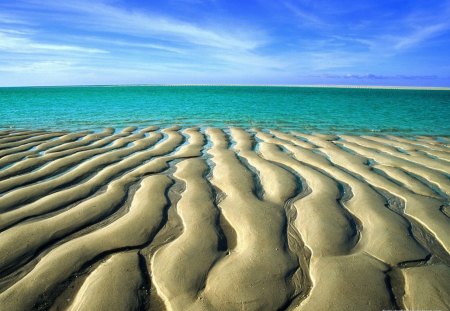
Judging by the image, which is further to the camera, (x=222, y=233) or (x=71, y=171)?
(x=71, y=171)

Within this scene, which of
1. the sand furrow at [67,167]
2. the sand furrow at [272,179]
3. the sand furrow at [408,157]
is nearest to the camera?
the sand furrow at [272,179]

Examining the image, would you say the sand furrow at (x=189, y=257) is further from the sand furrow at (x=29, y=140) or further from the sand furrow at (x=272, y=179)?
the sand furrow at (x=29, y=140)

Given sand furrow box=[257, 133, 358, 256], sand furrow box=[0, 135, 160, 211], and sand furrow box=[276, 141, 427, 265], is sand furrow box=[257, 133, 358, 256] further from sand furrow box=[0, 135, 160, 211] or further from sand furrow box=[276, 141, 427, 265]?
sand furrow box=[0, 135, 160, 211]

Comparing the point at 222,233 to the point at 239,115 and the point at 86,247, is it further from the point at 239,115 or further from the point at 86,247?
the point at 239,115

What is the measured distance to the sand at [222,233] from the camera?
206cm

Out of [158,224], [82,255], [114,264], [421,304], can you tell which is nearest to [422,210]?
[421,304]

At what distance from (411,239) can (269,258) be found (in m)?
1.44

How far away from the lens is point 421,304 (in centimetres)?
202

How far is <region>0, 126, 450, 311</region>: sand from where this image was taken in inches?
81.3

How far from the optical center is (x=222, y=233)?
288 cm

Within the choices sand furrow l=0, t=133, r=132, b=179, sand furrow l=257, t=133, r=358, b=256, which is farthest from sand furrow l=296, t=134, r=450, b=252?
sand furrow l=0, t=133, r=132, b=179

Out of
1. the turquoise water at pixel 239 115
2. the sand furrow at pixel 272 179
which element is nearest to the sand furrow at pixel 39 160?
the sand furrow at pixel 272 179

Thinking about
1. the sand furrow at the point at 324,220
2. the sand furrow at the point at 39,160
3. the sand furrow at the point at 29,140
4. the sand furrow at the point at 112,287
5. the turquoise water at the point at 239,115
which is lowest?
the turquoise water at the point at 239,115

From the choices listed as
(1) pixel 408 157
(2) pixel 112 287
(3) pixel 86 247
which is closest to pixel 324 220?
(2) pixel 112 287
